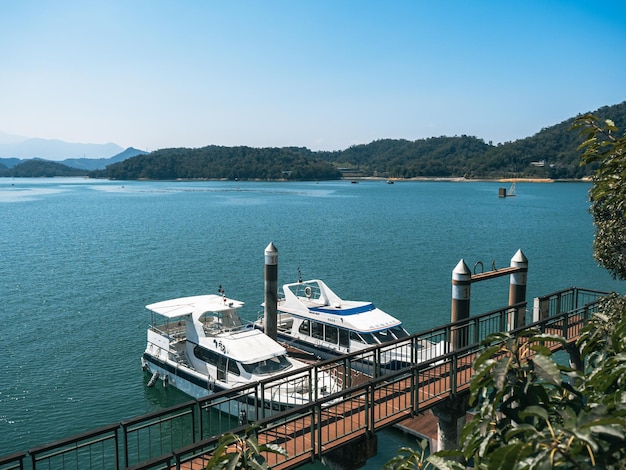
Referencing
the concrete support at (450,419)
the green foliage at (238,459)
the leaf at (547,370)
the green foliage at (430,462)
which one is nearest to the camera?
the leaf at (547,370)

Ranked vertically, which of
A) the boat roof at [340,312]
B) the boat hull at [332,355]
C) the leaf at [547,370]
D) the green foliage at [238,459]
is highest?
the leaf at [547,370]

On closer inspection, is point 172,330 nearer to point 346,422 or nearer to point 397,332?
point 397,332

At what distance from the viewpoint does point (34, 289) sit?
3644 cm

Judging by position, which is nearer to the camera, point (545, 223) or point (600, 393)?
point (600, 393)

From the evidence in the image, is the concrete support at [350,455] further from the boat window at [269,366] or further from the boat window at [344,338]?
the boat window at [344,338]

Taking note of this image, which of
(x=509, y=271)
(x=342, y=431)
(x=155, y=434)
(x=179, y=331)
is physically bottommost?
(x=155, y=434)

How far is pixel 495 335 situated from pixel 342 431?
6964 mm

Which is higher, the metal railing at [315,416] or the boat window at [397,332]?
the metal railing at [315,416]

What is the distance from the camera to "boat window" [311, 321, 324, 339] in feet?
70.8

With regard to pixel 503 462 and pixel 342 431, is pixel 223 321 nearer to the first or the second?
pixel 342 431

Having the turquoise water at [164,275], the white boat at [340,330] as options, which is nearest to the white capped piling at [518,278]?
the white boat at [340,330]

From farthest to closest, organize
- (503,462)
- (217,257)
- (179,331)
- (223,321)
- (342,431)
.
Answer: (217,257)
(179,331)
(223,321)
(342,431)
(503,462)

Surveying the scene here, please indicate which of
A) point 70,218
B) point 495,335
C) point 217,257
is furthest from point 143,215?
point 495,335

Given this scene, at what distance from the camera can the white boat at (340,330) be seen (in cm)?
1991
